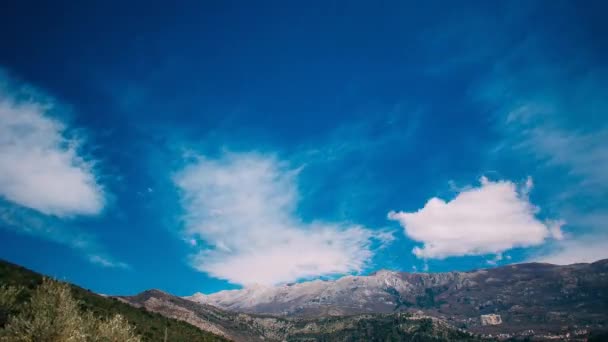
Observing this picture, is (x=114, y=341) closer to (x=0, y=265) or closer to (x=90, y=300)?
(x=0, y=265)

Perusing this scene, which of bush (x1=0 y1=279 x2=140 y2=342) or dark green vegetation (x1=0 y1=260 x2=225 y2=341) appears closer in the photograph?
bush (x1=0 y1=279 x2=140 y2=342)

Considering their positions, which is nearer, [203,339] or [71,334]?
[71,334]

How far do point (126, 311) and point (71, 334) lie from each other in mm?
81300

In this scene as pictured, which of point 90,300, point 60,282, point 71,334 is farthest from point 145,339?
point 71,334

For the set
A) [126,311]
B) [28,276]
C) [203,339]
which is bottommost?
[203,339]

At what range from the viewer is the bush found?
128 feet

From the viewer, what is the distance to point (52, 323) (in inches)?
1623

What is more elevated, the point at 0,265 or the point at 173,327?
the point at 0,265

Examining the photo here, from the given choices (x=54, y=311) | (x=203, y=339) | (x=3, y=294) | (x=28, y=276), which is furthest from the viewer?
(x=203, y=339)

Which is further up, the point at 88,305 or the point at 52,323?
the point at 88,305

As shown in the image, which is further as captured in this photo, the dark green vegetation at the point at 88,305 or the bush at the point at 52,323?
the dark green vegetation at the point at 88,305

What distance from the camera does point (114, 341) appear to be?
4544 centimetres

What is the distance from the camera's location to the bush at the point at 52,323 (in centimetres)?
3906

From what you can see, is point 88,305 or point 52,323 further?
point 88,305
